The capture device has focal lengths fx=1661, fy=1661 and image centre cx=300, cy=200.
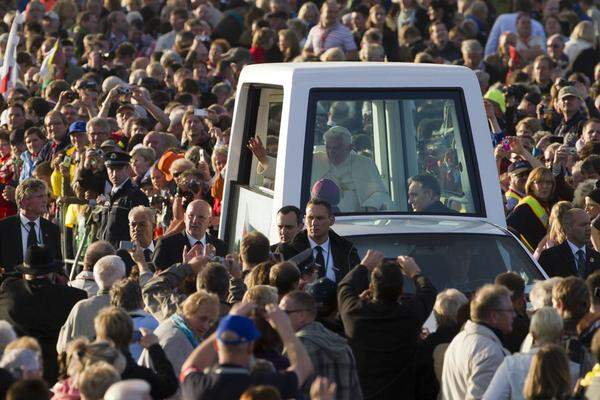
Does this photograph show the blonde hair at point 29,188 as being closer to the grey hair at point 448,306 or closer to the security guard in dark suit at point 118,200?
the security guard in dark suit at point 118,200

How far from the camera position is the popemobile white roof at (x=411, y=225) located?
463 inches

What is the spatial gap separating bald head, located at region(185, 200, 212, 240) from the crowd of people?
0.06ft

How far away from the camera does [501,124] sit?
61.8ft

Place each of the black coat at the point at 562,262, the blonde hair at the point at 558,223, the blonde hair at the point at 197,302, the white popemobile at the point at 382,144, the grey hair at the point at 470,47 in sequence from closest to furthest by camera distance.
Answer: the blonde hair at the point at 197,302
the white popemobile at the point at 382,144
the black coat at the point at 562,262
the blonde hair at the point at 558,223
the grey hair at the point at 470,47

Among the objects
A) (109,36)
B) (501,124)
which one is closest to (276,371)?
(501,124)

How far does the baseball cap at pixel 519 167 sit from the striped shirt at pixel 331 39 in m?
8.02

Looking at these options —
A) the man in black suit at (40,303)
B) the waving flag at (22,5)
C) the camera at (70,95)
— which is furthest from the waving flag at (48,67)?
the man in black suit at (40,303)

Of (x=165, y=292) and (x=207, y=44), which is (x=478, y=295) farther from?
(x=207, y=44)

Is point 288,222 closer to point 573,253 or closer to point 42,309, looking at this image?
point 42,309

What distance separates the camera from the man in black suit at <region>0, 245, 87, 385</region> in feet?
35.5

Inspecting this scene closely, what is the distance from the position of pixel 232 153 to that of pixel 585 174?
3.27 m

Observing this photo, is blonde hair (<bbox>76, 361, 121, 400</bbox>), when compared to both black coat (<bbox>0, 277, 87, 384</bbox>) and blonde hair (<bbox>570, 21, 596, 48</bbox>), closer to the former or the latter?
black coat (<bbox>0, 277, 87, 384</bbox>)

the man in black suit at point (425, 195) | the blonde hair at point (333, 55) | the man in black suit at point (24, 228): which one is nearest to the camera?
the man in black suit at point (425, 195)

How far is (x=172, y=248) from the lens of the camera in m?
12.9
